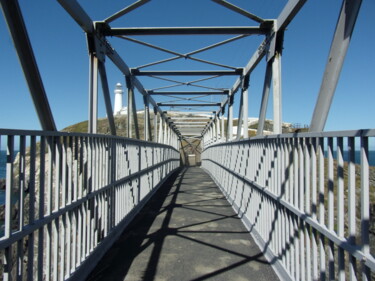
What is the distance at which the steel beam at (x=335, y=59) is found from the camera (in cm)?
259

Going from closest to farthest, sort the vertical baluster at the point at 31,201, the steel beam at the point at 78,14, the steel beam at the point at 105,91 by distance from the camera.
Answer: the vertical baluster at the point at 31,201
the steel beam at the point at 78,14
the steel beam at the point at 105,91

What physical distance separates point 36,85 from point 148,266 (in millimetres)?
2416

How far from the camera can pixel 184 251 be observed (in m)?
4.21

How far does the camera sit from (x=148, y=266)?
369 cm

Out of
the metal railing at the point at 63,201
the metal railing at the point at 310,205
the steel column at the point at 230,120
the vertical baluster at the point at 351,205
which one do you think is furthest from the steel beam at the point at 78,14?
the steel column at the point at 230,120

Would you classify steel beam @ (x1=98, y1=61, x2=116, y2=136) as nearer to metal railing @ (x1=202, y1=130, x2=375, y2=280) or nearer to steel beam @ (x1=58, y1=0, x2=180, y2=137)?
steel beam @ (x1=58, y1=0, x2=180, y2=137)

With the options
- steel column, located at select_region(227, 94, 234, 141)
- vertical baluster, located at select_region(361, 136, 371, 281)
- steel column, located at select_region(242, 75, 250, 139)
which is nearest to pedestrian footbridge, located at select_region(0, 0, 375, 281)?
vertical baluster, located at select_region(361, 136, 371, 281)

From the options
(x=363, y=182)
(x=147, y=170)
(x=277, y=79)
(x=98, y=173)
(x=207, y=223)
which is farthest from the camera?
(x=147, y=170)

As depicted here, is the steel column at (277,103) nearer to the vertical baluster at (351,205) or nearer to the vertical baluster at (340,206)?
the vertical baluster at (340,206)

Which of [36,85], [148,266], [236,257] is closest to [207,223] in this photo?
[236,257]

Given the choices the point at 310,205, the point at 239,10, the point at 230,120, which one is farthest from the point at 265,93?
the point at 230,120

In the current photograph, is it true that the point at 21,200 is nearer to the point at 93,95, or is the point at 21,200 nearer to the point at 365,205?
the point at 365,205

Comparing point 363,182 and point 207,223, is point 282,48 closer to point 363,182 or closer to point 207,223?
point 207,223

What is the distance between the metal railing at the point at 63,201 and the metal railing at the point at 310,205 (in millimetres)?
2216
